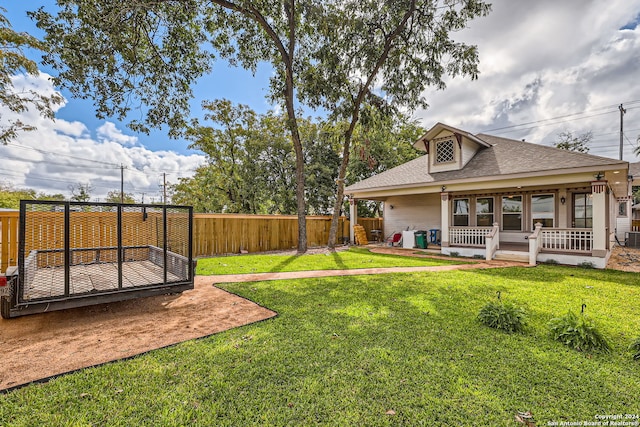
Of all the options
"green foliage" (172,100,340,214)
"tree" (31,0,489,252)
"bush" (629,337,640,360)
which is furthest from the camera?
→ "green foliage" (172,100,340,214)

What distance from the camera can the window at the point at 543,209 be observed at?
11.0 meters

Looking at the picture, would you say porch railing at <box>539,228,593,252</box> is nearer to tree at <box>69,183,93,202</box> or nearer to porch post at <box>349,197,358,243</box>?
porch post at <box>349,197,358,243</box>

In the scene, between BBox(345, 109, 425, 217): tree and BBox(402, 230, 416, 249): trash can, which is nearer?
BBox(402, 230, 416, 249): trash can

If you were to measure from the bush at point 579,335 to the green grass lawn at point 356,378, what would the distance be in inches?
4.6

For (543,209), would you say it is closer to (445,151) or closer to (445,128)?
(445,151)

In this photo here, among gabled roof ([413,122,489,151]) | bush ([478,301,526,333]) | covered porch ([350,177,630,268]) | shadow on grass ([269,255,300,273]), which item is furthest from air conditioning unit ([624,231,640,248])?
shadow on grass ([269,255,300,273])

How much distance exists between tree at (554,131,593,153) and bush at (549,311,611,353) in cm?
2836

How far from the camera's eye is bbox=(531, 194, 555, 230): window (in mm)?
10984

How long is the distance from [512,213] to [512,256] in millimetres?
3012

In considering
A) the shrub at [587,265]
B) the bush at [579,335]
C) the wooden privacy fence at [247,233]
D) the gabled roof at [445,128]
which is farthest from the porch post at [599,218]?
the wooden privacy fence at [247,233]

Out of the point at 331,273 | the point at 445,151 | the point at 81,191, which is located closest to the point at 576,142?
the point at 445,151

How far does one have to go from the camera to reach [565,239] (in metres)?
9.27

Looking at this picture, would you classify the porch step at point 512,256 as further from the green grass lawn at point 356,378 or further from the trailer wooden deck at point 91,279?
the trailer wooden deck at point 91,279

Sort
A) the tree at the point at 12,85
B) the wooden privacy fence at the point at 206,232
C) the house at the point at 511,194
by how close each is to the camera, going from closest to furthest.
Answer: the wooden privacy fence at the point at 206,232 < the house at the point at 511,194 < the tree at the point at 12,85
